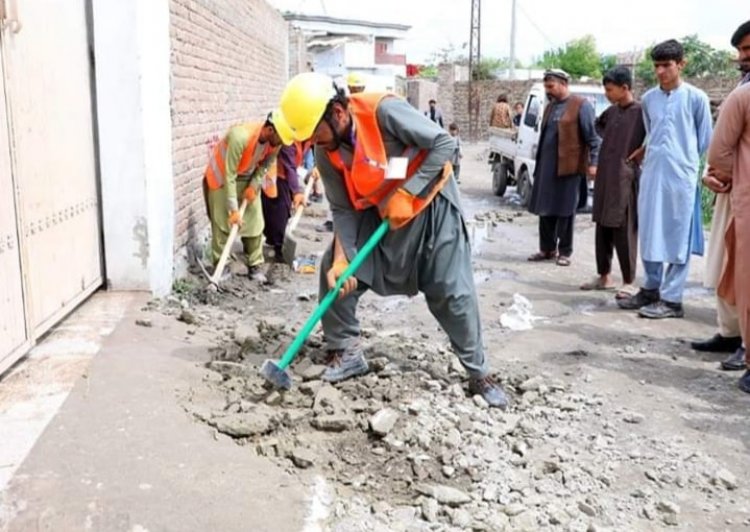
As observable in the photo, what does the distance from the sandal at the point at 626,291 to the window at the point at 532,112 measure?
5.05m

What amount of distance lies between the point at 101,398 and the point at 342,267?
4.04 ft

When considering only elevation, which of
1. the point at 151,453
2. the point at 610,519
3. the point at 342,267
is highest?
the point at 342,267

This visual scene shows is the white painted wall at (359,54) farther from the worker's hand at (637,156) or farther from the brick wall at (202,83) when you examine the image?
the worker's hand at (637,156)

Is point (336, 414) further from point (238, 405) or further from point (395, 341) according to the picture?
point (395, 341)

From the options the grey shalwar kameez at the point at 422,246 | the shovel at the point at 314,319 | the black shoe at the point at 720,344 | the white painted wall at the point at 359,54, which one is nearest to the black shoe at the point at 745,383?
the black shoe at the point at 720,344

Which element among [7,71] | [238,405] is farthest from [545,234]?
[7,71]

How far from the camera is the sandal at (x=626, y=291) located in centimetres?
584

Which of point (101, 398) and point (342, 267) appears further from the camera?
point (342, 267)

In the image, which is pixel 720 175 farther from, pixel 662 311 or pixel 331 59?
pixel 331 59

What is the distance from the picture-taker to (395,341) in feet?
15.4

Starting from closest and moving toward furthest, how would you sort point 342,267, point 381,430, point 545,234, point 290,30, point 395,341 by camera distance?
point 381,430 → point 342,267 → point 395,341 → point 545,234 → point 290,30

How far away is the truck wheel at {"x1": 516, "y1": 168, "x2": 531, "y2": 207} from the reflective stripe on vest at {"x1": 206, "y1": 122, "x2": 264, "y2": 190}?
5927 mm

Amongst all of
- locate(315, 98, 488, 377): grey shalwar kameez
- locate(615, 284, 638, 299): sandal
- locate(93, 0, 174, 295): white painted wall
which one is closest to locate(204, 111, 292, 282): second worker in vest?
locate(93, 0, 174, 295): white painted wall

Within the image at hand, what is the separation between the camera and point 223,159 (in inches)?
234
